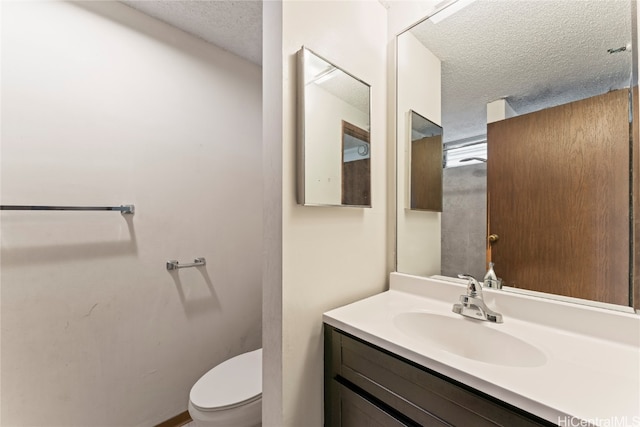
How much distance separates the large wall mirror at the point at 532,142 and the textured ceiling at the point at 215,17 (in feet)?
2.79

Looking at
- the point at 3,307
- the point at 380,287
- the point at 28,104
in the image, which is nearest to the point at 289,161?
the point at 380,287

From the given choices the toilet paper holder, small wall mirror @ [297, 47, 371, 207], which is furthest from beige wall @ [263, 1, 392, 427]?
the toilet paper holder

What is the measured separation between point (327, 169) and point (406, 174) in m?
0.49

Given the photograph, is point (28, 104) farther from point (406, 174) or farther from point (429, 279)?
point (429, 279)

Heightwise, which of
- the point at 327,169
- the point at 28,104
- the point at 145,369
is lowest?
the point at 145,369

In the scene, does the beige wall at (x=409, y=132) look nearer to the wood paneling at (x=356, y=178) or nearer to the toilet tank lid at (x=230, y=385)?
the wood paneling at (x=356, y=178)

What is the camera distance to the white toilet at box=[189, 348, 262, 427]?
111cm

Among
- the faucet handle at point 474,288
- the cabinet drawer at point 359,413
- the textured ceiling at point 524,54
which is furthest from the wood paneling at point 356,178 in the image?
the cabinet drawer at point 359,413

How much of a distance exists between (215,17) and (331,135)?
1125 millimetres

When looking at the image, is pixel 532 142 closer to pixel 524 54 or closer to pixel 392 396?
pixel 524 54

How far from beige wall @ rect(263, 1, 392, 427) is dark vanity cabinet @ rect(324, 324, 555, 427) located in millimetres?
88

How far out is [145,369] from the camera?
1420mm

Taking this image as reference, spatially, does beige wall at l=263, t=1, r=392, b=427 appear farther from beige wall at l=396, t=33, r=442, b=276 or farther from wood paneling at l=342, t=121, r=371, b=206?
beige wall at l=396, t=33, r=442, b=276

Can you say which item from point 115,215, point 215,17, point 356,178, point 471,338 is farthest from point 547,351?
point 215,17
